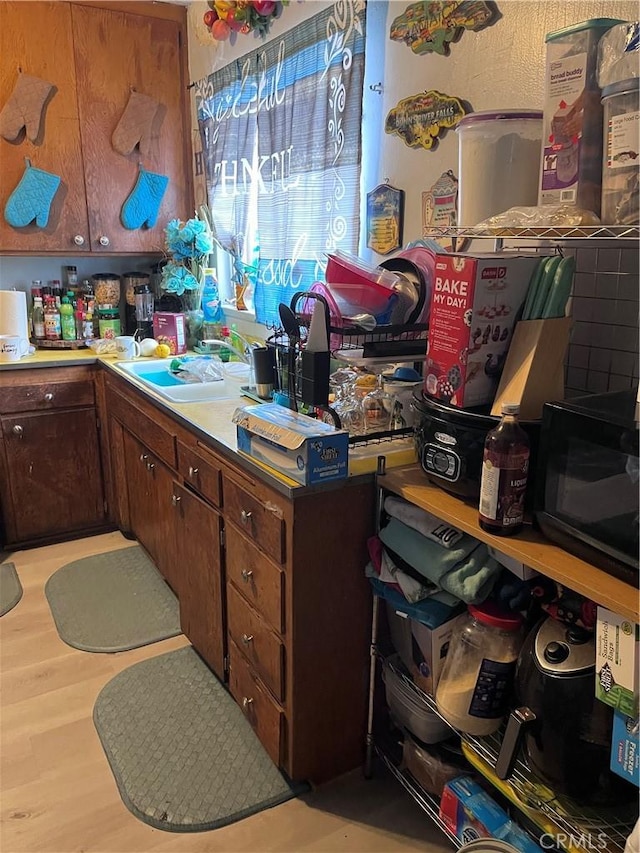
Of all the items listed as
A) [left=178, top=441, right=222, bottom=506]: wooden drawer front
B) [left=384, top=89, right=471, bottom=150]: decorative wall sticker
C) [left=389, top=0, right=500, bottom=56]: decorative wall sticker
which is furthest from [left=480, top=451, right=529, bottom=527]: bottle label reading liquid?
[left=389, top=0, right=500, bottom=56]: decorative wall sticker

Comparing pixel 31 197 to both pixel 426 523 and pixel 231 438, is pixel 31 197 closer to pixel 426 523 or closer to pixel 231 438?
pixel 231 438

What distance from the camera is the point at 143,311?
3266mm

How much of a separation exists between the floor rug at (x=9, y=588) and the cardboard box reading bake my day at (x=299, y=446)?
1.50m

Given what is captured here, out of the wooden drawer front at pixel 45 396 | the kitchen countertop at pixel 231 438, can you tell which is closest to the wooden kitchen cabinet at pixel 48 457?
the wooden drawer front at pixel 45 396

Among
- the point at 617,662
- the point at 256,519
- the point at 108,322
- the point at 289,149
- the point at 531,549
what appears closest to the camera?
the point at 617,662

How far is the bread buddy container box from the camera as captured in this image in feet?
4.20

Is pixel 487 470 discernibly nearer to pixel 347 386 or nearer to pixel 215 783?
pixel 347 386

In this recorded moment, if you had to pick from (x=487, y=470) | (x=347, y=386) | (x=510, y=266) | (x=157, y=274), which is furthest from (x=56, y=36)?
(x=487, y=470)

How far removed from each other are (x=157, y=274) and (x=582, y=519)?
2853mm

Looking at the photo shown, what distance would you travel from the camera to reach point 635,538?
40.2 inches

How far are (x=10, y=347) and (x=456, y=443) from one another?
2.23 m

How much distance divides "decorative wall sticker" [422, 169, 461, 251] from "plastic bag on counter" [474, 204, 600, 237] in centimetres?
48

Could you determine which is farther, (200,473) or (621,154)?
(200,473)

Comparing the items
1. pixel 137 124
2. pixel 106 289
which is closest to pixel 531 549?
pixel 106 289
